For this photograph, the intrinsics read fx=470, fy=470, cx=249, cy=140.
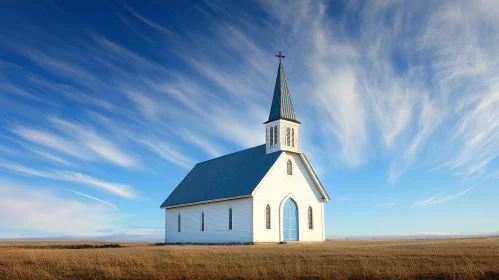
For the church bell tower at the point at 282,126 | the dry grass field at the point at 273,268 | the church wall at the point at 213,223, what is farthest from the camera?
the church bell tower at the point at 282,126

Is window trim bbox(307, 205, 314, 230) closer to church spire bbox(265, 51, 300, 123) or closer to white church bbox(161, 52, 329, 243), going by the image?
white church bbox(161, 52, 329, 243)

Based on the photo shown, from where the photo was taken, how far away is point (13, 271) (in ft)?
62.6

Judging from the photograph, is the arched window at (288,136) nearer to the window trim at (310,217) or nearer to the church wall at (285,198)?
the church wall at (285,198)

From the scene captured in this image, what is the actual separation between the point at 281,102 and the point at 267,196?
9.61m

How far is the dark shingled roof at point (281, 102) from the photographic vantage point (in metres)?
44.2

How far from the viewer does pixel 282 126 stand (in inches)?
1714

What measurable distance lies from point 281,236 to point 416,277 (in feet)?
84.5

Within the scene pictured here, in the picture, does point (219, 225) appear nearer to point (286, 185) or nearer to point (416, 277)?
point (286, 185)

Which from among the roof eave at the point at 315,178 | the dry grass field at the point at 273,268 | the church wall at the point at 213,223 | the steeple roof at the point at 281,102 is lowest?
the dry grass field at the point at 273,268

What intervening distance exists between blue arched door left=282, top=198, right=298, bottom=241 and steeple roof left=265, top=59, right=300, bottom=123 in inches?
310

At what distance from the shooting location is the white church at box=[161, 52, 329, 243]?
131 ft

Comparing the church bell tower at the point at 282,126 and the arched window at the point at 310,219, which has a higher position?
the church bell tower at the point at 282,126

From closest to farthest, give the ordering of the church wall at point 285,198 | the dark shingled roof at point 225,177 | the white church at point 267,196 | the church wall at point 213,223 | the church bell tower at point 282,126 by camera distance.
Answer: the church wall at point 285,198
the church wall at point 213,223
the white church at point 267,196
the dark shingled roof at point 225,177
the church bell tower at point 282,126

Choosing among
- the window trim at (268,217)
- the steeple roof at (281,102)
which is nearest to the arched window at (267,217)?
the window trim at (268,217)
